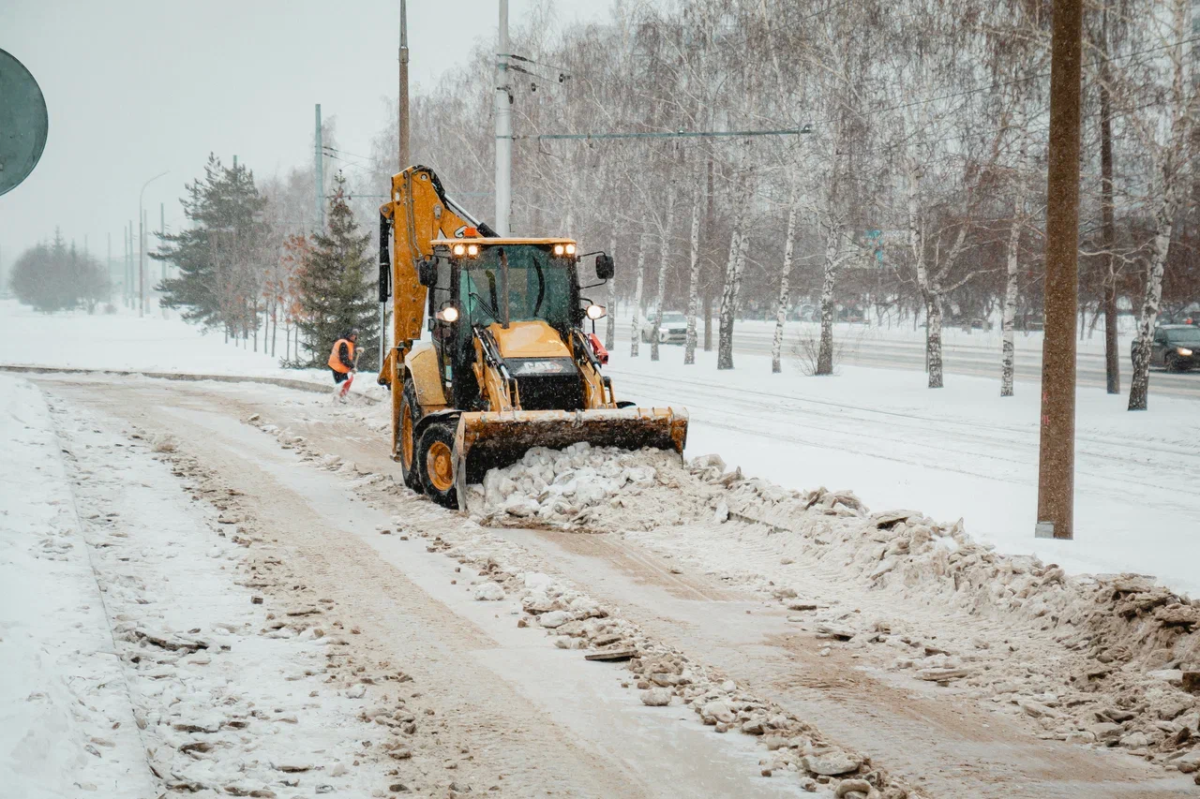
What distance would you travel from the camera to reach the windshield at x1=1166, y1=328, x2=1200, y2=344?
3222cm

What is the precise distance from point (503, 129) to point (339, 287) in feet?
29.4

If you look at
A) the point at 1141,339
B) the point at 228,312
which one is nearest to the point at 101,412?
the point at 1141,339

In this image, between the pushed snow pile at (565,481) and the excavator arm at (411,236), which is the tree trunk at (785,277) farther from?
the pushed snow pile at (565,481)

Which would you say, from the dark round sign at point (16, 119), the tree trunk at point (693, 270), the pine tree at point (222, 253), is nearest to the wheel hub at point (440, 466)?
the dark round sign at point (16, 119)

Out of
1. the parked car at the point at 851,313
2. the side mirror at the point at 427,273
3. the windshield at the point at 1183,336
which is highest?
the parked car at the point at 851,313

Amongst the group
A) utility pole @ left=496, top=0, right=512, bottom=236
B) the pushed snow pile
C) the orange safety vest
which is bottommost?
the pushed snow pile

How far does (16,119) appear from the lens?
15.2 feet

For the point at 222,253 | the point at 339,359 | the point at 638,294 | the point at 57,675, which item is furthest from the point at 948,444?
the point at 222,253

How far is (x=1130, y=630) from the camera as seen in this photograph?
6340 millimetres

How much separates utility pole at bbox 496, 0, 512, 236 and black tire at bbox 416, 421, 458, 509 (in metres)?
8.76

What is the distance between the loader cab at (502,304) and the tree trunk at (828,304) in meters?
17.4

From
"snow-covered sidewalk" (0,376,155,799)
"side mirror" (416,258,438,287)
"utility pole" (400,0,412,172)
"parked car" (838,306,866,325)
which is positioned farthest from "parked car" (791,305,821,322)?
"snow-covered sidewalk" (0,376,155,799)

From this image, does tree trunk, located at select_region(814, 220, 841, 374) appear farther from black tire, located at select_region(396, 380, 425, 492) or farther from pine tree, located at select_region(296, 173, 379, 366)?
black tire, located at select_region(396, 380, 425, 492)

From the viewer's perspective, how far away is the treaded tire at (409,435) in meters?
11.7
